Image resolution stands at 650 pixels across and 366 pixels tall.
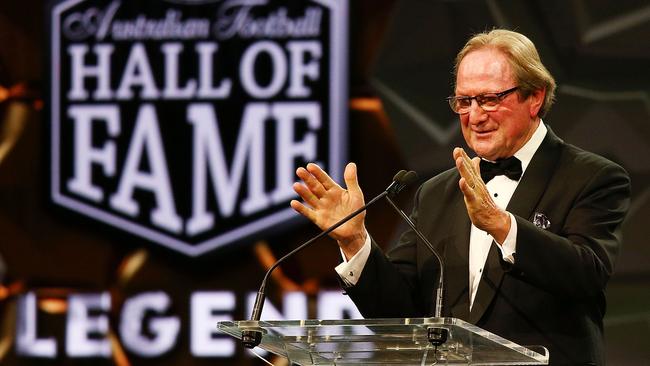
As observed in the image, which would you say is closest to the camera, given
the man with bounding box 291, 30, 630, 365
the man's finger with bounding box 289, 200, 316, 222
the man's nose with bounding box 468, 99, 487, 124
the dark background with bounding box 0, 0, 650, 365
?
the man with bounding box 291, 30, 630, 365

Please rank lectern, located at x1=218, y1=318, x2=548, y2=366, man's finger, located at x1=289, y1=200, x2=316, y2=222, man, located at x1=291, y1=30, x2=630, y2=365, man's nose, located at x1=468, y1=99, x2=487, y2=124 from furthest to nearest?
man's nose, located at x1=468, y1=99, x2=487, y2=124 → man's finger, located at x1=289, y1=200, x2=316, y2=222 → man, located at x1=291, y1=30, x2=630, y2=365 → lectern, located at x1=218, y1=318, x2=548, y2=366

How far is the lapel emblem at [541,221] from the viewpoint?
2.65 metres

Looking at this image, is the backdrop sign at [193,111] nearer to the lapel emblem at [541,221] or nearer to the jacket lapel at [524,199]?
the jacket lapel at [524,199]

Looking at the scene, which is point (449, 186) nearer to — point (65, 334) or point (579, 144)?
point (579, 144)

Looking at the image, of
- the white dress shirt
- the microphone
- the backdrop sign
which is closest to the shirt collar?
the white dress shirt

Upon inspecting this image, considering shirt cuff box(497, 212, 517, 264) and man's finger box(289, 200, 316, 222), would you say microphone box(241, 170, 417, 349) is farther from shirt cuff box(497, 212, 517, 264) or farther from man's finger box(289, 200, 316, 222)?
shirt cuff box(497, 212, 517, 264)

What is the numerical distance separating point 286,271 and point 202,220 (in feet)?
1.50

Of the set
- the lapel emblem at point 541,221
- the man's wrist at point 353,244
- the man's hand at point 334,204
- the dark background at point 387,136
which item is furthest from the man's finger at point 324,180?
the dark background at point 387,136

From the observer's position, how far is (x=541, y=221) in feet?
8.72

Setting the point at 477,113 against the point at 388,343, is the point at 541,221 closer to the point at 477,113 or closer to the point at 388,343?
the point at 477,113

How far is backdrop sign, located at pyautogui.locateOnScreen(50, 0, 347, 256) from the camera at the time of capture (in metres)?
5.05

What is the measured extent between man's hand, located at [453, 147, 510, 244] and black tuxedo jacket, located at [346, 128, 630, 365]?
0.18 ft

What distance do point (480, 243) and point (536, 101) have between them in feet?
1.28

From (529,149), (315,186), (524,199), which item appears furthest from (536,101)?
A: (315,186)
